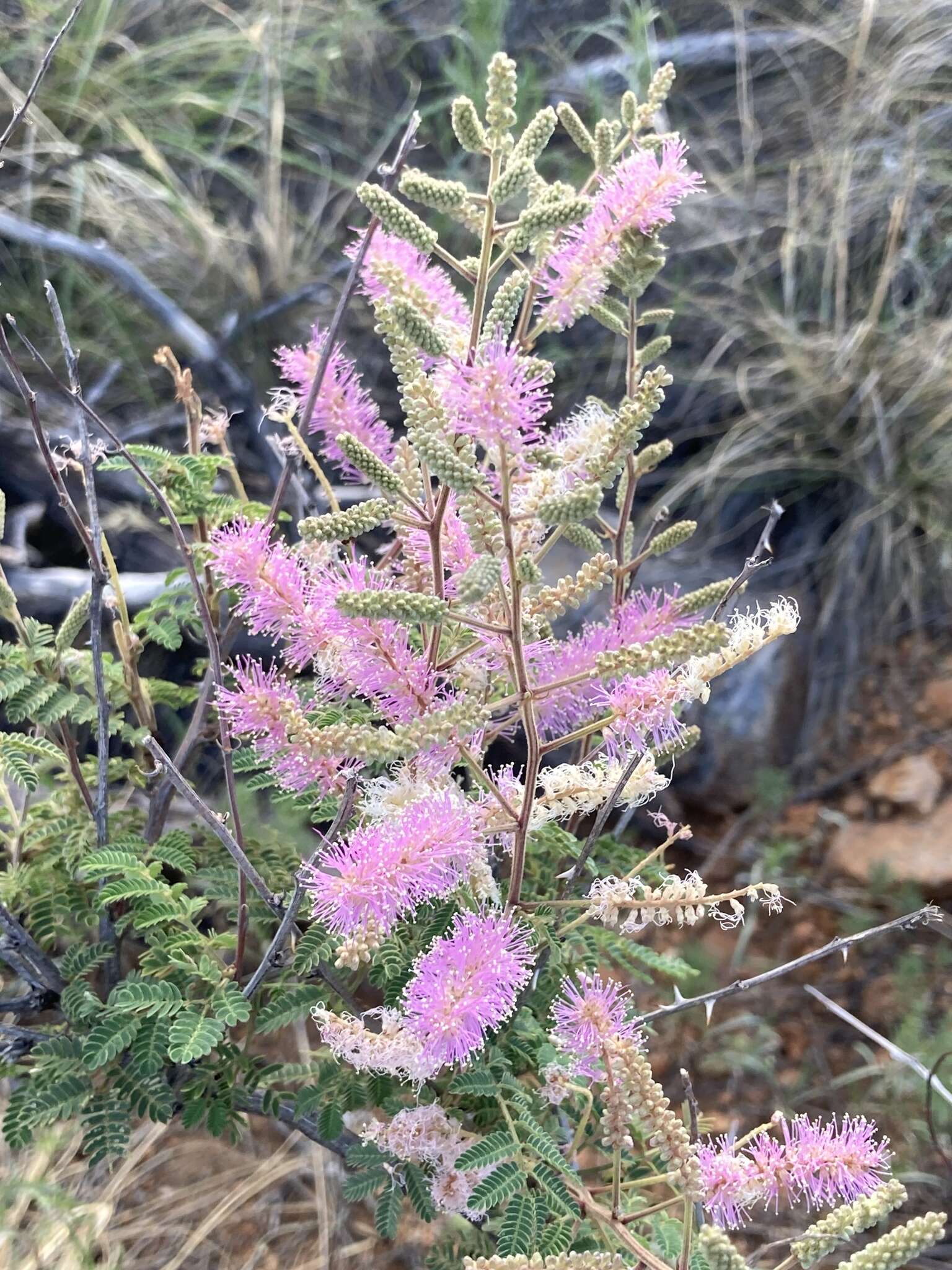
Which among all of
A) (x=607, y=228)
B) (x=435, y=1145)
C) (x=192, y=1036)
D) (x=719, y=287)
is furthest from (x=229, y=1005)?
(x=719, y=287)

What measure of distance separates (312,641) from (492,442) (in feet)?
0.57

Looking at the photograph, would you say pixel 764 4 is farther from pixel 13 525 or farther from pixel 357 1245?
pixel 357 1245

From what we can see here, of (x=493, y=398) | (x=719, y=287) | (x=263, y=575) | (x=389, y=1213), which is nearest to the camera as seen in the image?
(x=493, y=398)

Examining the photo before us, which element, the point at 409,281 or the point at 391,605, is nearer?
the point at 391,605

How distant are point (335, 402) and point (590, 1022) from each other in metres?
0.42

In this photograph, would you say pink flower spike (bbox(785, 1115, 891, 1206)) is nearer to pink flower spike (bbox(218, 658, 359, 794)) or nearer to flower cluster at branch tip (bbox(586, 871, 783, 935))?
flower cluster at branch tip (bbox(586, 871, 783, 935))

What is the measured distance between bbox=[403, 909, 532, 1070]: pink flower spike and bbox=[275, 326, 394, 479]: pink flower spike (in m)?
0.31

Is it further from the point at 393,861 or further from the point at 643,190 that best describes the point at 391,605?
the point at 643,190

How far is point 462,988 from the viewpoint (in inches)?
22.0

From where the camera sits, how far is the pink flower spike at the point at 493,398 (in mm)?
479

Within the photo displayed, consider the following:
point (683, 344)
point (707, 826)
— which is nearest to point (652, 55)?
point (683, 344)

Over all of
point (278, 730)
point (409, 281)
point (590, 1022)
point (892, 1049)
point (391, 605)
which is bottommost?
point (892, 1049)

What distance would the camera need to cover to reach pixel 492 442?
0.49m

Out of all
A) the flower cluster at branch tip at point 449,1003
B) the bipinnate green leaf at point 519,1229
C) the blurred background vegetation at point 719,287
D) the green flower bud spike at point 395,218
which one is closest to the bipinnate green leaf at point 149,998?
the flower cluster at branch tip at point 449,1003
